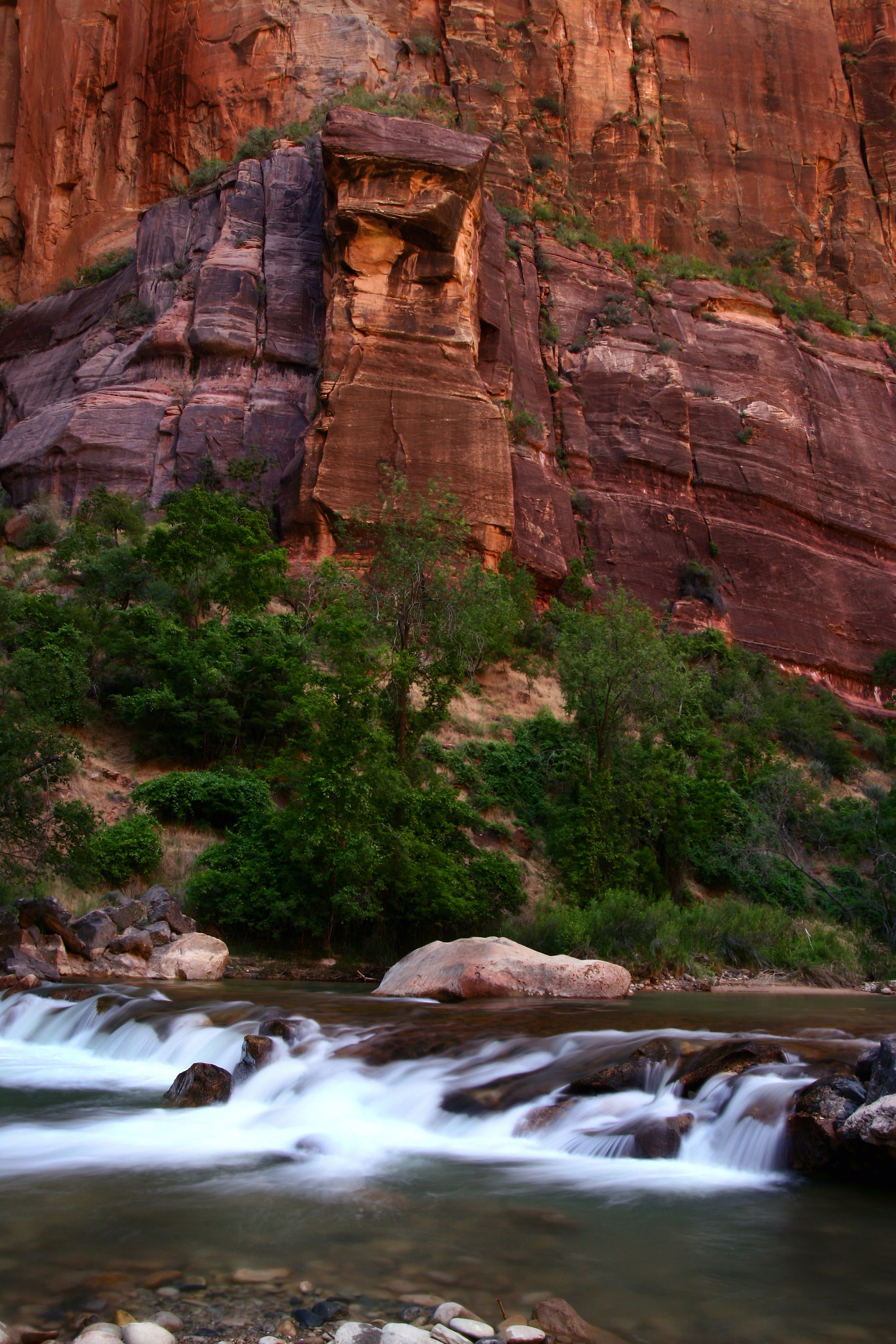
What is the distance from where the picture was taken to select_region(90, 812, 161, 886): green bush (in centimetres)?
1878

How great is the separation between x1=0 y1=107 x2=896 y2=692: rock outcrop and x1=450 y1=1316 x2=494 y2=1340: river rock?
29633 millimetres

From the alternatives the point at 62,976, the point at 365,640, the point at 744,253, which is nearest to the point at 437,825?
the point at 365,640

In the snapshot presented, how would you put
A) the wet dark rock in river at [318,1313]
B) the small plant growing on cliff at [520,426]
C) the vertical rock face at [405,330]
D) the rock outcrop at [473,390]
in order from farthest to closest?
the small plant growing on cliff at [520,426]
the rock outcrop at [473,390]
the vertical rock face at [405,330]
the wet dark rock in river at [318,1313]

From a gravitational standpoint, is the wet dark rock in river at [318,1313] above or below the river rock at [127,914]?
below

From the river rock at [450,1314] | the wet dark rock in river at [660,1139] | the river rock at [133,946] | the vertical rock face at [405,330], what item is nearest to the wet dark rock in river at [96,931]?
the river rock at [133,946]

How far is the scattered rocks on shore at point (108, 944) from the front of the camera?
595 inches

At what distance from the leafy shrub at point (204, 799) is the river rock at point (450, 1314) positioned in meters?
17.1

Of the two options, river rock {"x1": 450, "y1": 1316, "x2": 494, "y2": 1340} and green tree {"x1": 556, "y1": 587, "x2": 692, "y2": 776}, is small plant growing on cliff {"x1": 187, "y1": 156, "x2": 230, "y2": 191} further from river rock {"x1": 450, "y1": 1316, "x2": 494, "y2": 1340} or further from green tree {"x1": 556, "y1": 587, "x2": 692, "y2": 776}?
river rock {"x1": 450, "y1": 1316, "x2": 494, "y2": 1340}

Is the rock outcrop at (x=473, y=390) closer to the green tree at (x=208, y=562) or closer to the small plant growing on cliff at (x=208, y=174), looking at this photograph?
the small plant growing on cliff at (x=208, y=174)

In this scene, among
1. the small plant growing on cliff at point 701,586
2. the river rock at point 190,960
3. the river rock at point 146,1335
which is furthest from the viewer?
the small plant growing on cliff at point 701,586

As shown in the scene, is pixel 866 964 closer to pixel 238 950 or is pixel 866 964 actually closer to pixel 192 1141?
pixel 238 950

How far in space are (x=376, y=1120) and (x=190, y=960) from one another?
26.8 feet

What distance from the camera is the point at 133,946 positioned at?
1562cm

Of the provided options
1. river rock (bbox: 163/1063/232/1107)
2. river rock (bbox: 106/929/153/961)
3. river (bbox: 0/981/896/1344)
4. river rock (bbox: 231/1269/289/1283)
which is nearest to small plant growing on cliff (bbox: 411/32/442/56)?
river rock (bbox: 106/929/153/961)
